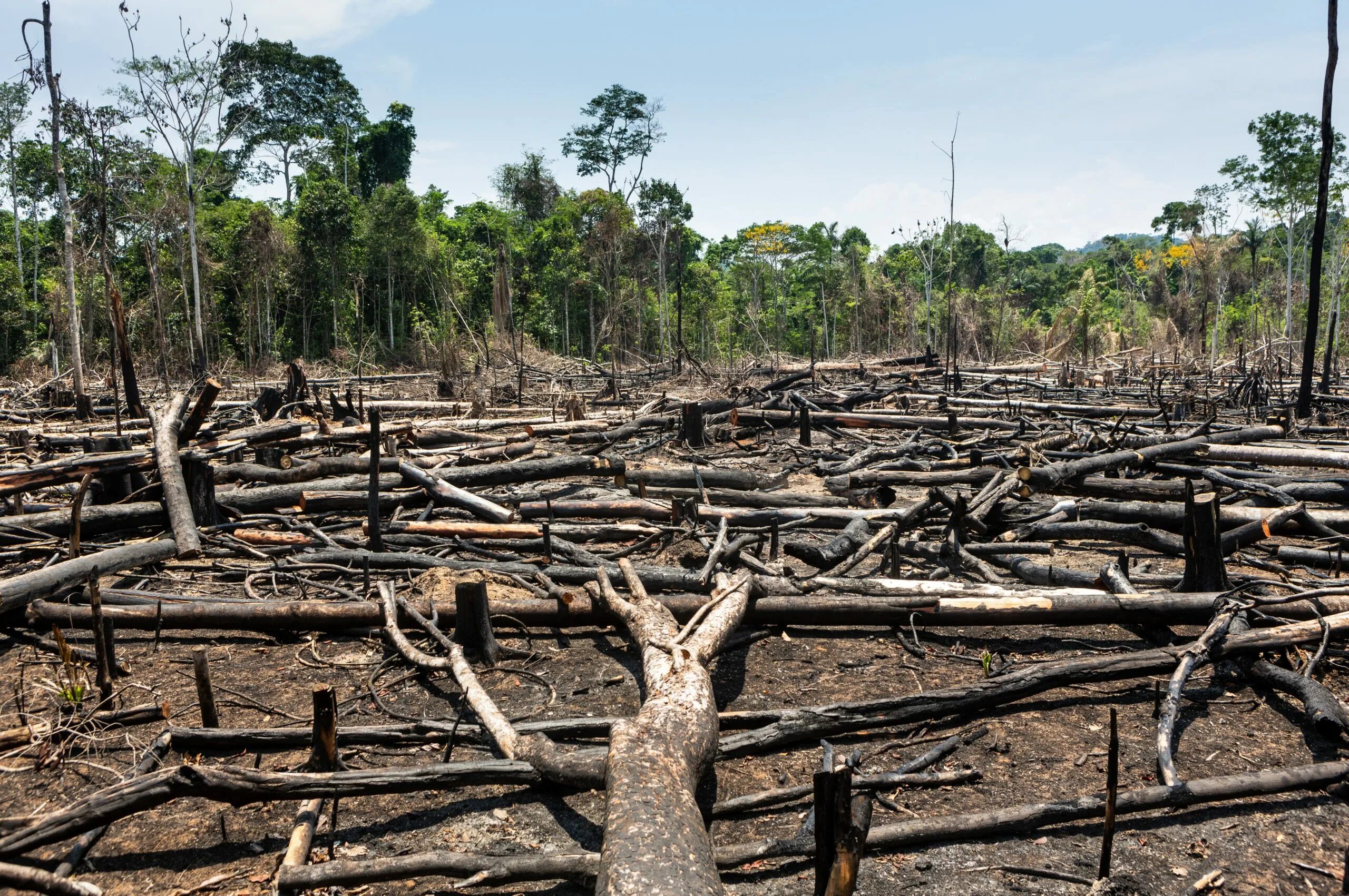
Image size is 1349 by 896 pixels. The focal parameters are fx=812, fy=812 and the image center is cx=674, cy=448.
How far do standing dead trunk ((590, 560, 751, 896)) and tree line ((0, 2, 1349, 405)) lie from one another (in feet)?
58.2

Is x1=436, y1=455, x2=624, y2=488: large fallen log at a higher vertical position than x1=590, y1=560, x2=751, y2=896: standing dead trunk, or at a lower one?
higher

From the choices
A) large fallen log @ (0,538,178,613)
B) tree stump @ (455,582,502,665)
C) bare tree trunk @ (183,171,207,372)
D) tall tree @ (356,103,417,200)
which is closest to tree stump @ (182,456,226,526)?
large fallen log @ (0,538,178,613)

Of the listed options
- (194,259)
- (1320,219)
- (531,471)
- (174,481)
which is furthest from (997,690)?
(194,259)

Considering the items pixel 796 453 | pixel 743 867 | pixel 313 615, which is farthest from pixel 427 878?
pixel 796 453

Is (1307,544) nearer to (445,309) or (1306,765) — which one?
(1306,765)

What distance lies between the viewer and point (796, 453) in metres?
11.8

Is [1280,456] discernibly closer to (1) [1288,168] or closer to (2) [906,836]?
(2) [906,836]

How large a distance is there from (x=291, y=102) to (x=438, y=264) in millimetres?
13828

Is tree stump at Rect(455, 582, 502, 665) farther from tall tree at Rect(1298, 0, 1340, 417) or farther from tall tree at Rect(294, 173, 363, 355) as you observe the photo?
tall tree at Rect(294, 173, 363, 355)

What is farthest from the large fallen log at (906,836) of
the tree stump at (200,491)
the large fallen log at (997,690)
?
the tree stump at (200,491)

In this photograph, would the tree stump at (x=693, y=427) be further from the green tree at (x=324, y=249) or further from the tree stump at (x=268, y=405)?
the green tree at (x=324, y=249)

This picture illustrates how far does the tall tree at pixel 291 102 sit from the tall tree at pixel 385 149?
59.3 inches

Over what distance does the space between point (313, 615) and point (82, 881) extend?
2.19 m

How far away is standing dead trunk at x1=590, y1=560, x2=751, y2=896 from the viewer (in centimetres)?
215
